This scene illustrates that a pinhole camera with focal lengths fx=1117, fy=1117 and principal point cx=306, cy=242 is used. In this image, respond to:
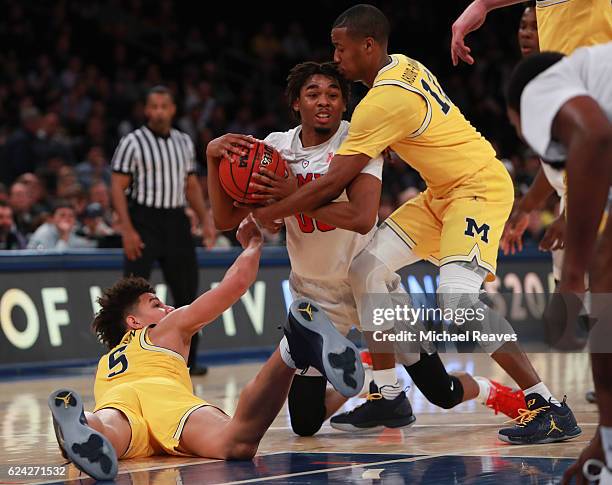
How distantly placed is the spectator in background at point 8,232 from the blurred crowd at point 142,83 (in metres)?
0.01

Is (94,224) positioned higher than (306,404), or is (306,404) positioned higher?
(94,224)

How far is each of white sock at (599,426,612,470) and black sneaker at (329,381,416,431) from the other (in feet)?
7.84

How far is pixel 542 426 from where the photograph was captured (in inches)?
199

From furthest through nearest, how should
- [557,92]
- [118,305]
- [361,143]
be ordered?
[118,305], [361,143], [557,92]

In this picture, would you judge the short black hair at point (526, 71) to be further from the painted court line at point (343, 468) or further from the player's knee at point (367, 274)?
the player's knee at point (367, 274)

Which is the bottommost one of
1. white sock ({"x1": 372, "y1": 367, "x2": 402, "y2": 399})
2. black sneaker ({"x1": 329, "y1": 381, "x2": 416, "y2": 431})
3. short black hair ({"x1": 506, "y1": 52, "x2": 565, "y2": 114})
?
black sneaker ({"x1": 329, "y1": 381, "x2": 416, "y2": 431})

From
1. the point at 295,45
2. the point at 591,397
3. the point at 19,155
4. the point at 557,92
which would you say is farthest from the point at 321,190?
the point at 295,45

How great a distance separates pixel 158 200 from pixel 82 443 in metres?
4.79

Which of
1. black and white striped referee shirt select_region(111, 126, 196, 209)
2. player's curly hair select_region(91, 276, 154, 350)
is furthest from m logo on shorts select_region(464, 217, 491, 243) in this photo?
black and white striped referee shirt select_region(111, 126, 196, 209)

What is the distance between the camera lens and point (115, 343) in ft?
17.9

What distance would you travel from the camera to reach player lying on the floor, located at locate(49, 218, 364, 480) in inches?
164

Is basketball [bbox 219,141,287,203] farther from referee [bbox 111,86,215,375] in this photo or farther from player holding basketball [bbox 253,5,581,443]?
referee [bbox 111,86,215,375]

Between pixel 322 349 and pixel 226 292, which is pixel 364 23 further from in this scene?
pixel 322 349

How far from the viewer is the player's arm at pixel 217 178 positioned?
4.98m
